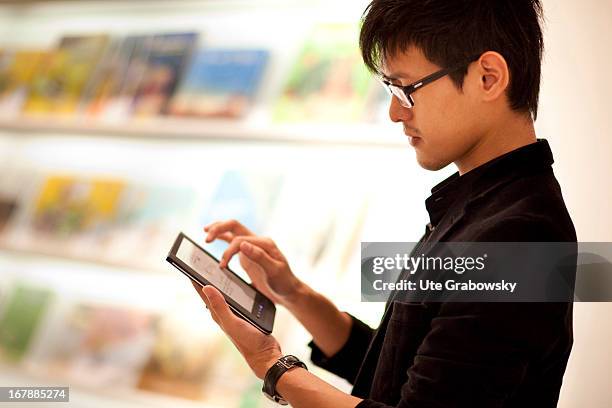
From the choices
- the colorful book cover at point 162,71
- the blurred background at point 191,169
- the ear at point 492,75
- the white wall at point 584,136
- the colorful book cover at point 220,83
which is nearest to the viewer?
the ear at point 492,75

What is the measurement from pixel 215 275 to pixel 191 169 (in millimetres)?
1074

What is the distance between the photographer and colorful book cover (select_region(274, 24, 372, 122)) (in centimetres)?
205

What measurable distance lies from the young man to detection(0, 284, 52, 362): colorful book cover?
1.42 m

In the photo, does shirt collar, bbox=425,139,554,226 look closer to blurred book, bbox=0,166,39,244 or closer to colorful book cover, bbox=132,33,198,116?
colorful book cover, bbox=132,33,198,116

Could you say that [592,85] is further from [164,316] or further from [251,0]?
[164,316]

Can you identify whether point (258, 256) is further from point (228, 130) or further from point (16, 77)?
point (16, 77)

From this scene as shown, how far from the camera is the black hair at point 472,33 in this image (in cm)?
112

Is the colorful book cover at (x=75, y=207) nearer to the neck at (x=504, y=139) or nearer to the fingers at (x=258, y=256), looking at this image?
the fingers at (x=258, y=256)

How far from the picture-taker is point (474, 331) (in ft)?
3.19

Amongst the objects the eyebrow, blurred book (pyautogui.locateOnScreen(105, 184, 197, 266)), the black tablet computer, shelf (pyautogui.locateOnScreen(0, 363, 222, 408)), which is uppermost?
blurred book (pyautogui.locateOnScreen(105, 184, 197, 266))

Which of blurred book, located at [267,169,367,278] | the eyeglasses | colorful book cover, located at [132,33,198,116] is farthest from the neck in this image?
colorful book cover, located at [132,33,198,116]

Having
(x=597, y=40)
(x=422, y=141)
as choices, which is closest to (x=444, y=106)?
(x=422, y=141)

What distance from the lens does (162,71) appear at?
241 centimetres

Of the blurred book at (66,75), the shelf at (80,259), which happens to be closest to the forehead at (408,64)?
the shelf at (80,259)
